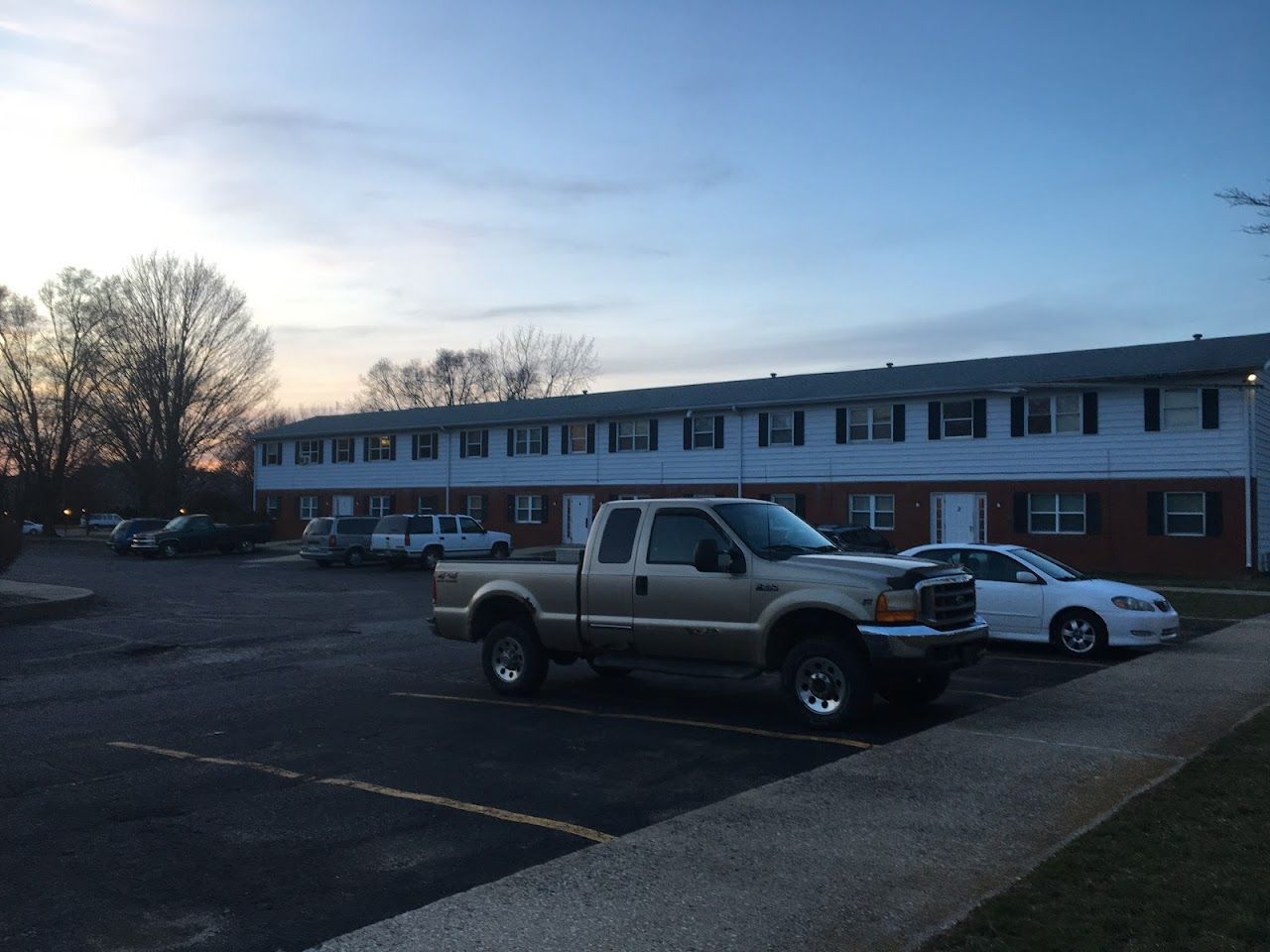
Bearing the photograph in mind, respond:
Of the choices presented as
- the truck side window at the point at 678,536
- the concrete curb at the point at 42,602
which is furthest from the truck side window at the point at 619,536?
the concrete curb at the point at 42,602

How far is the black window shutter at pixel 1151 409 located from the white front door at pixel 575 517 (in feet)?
69.0

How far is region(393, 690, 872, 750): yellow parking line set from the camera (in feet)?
29.2

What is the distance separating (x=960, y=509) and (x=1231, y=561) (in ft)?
25.5

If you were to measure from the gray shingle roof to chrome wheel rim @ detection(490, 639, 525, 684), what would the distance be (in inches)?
982

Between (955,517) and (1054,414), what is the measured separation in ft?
14.5

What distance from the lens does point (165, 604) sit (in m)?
21.8

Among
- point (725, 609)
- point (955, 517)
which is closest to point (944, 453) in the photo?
point (955, 517)

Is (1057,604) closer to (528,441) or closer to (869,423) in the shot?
(869,423)

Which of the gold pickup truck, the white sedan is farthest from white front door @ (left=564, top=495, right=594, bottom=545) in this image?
the gold pickup truck

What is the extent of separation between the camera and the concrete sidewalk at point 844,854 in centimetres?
474

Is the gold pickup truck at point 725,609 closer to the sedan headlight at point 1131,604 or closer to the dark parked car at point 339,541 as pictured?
the sedan headlight at point 1131,604

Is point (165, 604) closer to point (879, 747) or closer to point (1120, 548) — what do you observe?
point (879, 747)

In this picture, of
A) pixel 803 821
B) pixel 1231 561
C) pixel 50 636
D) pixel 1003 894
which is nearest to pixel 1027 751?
pixel 803 821

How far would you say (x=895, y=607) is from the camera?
8.90 m
